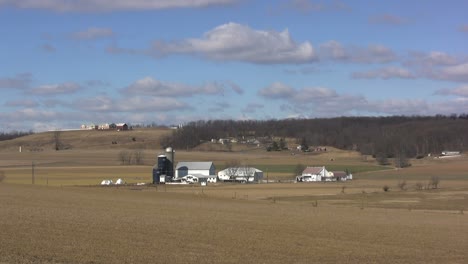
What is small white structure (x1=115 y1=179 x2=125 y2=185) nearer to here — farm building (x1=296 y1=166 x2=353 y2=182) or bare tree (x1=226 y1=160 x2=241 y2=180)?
bare tree (x1=226 y1=160 x2=241 y2=180)

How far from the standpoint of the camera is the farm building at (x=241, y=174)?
135 metres

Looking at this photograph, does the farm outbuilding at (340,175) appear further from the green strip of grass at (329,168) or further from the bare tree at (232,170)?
the bare tree at (232,170)

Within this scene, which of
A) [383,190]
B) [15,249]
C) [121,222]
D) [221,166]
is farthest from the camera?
[221,166]

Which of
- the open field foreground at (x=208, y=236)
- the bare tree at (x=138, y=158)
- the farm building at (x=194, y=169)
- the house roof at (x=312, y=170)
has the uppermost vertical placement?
the bare tree at (x=138, y=158)

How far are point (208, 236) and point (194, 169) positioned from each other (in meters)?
111

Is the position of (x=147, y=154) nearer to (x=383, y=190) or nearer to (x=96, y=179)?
(x=96, y=179)

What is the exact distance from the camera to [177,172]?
14038 cm

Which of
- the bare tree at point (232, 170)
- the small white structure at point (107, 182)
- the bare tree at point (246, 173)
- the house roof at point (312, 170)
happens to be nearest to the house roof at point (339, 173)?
the house roof at point (312, 170)

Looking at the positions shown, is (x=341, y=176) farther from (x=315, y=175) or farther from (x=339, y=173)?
(x=315, y=175)

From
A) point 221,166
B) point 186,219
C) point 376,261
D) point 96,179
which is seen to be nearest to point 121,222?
point 186,219

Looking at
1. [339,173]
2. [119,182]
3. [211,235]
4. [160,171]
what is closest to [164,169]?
[160,171]

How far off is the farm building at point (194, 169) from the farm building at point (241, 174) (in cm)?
223

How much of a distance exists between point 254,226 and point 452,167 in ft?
391

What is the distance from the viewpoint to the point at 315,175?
459 ft
